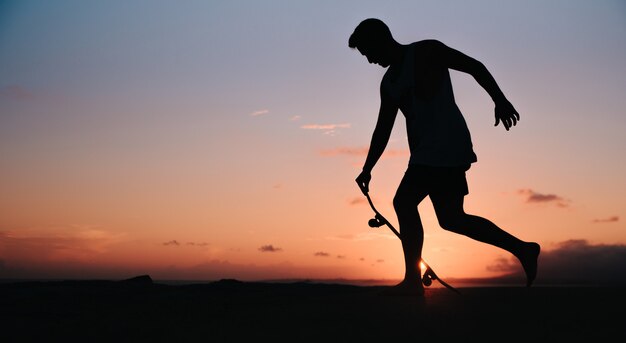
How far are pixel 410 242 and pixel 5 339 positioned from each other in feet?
10.1

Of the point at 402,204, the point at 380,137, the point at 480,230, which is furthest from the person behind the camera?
the point at 380,137

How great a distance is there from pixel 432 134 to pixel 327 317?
1814mm

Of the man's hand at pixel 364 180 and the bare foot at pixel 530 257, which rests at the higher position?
the man's hand at pixel 364 180

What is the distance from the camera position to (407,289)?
213 inches

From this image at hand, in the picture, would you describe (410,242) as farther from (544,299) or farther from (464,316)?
(464,316)

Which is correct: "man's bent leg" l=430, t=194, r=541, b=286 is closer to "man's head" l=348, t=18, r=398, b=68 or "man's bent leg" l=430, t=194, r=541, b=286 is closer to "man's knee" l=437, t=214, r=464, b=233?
"man's knee" l=437, t=214, r=464, b=233

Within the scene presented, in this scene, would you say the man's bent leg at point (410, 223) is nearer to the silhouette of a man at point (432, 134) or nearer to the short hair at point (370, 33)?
the silhouette of a man at point (432, 134)

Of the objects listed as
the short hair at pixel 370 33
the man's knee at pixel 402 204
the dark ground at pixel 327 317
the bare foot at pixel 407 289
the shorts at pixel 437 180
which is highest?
the short hair at pixel 370 33

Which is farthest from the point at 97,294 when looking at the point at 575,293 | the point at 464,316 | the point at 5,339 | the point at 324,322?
the point at 575,293

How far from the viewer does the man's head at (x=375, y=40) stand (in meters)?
5.38

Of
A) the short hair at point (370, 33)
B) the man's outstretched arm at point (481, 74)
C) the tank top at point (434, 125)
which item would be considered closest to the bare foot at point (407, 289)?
the tank top at point (434, 125)

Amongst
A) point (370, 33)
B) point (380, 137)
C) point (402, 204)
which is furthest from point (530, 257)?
point (370, 33)

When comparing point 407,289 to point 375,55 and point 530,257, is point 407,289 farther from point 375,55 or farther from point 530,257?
point 375,55

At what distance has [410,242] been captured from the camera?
5.44 meters
